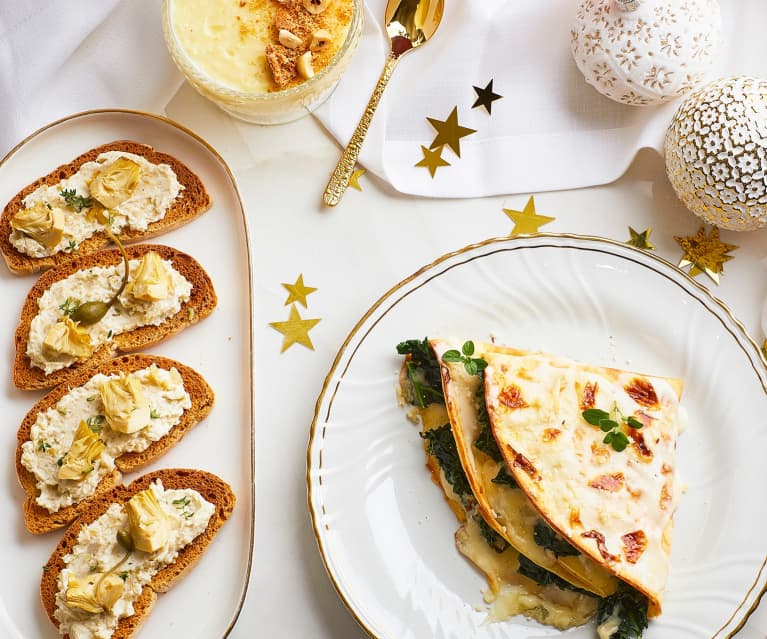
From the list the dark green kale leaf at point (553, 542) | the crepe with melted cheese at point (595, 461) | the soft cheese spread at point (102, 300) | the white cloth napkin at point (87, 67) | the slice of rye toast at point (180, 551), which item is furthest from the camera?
the white cloth napkin at point (87, 67)

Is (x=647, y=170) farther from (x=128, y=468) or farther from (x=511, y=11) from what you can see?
(x=128, y=468)

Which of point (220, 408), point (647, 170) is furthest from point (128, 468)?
point (647, 170)

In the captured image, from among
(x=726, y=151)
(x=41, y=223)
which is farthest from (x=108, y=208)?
(x=726, y=151)

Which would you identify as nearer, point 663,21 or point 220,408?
point 663,21

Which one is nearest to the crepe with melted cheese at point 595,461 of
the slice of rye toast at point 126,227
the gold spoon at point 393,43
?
the gold spoon at point 393,43

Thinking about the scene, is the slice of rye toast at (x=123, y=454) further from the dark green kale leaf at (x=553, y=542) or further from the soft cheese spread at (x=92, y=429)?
the dark green kale leaf at (x=553, y=542)

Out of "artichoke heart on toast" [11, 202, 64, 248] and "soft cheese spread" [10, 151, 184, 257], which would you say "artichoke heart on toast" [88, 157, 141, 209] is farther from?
"artichoke heart on toast" [11, 202, 64, 248]

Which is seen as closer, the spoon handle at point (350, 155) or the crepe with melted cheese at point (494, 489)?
the crepe with melted cheese at point (494, 489)
